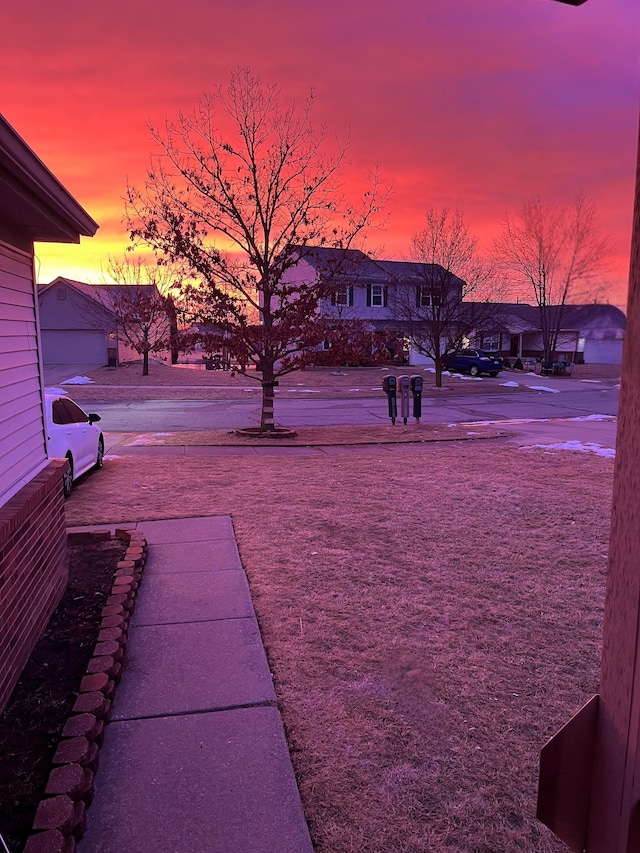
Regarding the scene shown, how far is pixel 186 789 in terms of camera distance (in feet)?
8.94

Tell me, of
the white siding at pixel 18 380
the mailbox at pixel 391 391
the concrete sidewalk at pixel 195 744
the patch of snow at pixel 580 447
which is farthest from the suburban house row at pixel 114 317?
the concrete sidewalk at pixel 195 744

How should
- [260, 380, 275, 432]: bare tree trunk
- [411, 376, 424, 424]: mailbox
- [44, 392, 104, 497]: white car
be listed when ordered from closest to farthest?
[44, 392, 104, 497]: white car
[260, 380, 275, 432]: bare tree trunk
[411, 376, 424, 424]: mailbox

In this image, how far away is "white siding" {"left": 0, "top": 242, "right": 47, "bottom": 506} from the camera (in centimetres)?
396

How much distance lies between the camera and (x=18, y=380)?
169 inches

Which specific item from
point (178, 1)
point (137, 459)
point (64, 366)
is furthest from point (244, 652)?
point (64, 366)

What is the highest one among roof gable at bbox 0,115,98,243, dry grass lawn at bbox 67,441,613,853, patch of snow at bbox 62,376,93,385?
roof gable at bbox 0,115,98,243

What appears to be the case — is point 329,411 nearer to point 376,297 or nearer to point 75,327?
point 376,297

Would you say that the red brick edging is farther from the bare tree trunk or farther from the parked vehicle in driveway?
the parked vehicle in driveway

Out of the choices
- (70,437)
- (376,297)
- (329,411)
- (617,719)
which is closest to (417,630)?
(617,719)

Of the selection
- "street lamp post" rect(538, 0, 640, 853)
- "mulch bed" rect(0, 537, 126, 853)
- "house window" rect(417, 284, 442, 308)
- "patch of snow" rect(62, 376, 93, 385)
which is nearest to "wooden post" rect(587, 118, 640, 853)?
"street lamp post" rect(538, 0, 640, 853)

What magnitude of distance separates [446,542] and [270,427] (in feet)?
28.9

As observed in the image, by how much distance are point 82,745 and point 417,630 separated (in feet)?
7.58

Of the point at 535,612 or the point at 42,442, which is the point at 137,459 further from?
the point at 535,612

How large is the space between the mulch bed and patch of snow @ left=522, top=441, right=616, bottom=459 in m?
9.71
